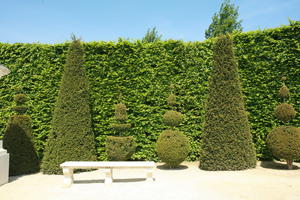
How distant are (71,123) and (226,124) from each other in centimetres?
481

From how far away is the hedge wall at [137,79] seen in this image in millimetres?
8602

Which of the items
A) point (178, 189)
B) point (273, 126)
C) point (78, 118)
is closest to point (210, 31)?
point (273, 126)

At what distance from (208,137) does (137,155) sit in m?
2.75

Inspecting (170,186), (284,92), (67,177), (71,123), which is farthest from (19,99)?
(284,92)

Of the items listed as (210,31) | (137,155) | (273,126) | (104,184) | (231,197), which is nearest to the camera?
(231,197)

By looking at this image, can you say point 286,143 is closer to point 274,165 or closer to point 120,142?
point 274,165

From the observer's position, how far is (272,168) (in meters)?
7.39

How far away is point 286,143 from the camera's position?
6.99 m

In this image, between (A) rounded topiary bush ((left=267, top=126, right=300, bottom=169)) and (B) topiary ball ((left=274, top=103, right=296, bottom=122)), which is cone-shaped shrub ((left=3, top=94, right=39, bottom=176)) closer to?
(A) rounded topiary bush ((left=267, top=126, right=300, bottom=169))

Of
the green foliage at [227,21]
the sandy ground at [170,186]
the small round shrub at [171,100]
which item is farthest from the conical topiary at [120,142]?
the green foliage at [227,21]

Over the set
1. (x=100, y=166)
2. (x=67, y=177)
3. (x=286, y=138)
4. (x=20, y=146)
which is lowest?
(x=67, y=177)

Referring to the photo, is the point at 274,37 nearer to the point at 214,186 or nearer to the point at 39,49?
the point at 214,186

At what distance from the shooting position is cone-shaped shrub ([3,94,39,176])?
23.9 feet

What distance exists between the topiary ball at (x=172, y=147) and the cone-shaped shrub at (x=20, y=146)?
13.3 feet
